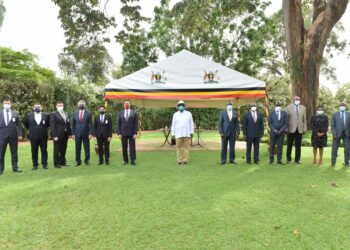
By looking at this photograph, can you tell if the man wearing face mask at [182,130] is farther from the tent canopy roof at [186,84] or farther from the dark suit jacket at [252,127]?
the tent canopy roof at [186,84]

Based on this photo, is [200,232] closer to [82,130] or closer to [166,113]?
[82,130]

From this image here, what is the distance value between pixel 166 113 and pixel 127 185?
21779mm

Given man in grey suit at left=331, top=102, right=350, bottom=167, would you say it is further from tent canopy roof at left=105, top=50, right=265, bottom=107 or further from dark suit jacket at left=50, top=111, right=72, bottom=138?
dark suit jacket at left=50, top=111, right=72, bottom=138

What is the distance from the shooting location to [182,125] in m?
9.52

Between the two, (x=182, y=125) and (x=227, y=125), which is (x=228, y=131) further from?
(x=182, y=125)

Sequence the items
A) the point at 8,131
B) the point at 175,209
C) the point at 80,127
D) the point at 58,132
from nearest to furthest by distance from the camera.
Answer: the point at 175,209
the point at 8,131
the point at 58,132
the point at 80,127

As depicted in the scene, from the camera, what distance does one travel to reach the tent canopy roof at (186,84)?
10.9 meters

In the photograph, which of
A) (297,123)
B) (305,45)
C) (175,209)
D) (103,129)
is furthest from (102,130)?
(305,45)

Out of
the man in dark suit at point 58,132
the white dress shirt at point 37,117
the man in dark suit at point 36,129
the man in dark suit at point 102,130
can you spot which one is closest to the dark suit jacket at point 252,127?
the man in dark suit at point 102,130

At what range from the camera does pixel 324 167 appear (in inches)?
348

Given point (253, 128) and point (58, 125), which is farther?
point (253, 128)

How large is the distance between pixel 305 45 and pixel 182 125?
8.61 m

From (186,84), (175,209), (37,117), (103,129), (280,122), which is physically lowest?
(175,209)

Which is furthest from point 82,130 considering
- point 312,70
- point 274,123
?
point 312,70
